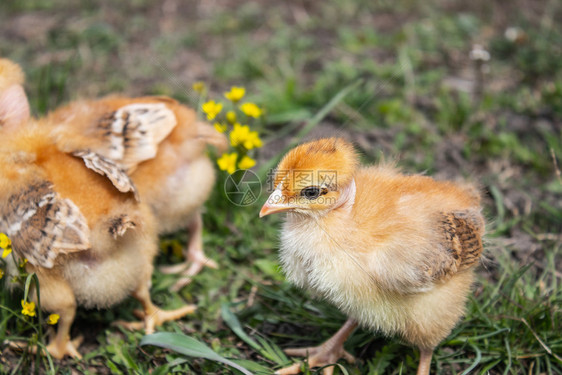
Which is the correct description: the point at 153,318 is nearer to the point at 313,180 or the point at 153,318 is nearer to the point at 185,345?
the point at 185,345

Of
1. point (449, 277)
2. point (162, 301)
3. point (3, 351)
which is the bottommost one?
point (162, 301)

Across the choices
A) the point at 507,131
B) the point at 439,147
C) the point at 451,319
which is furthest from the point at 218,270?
the point at 507,131

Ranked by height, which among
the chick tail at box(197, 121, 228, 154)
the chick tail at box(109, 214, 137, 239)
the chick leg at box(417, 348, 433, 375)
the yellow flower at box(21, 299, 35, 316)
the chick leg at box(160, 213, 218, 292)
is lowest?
the chick leg at box(160, 213, 218, 292)

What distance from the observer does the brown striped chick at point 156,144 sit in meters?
3.02

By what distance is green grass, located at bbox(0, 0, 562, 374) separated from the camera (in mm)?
2934

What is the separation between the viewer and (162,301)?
11.0 feet

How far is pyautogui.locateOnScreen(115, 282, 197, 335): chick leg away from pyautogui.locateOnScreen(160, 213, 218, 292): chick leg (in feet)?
1.06

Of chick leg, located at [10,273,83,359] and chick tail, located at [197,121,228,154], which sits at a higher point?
chick tail, located at [197,121,228,154]

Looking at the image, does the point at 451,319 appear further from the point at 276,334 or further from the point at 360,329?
the point at 276,334

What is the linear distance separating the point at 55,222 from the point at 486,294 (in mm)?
2276

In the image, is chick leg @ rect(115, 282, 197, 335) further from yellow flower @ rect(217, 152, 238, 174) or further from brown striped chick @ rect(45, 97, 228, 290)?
yellow flower @ rect(217, 152, 238, 174)

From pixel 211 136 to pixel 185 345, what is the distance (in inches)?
49.5

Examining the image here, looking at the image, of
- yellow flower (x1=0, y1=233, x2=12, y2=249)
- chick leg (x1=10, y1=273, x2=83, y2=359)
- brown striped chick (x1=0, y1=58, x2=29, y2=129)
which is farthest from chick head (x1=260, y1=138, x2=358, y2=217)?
brown striped chick (x1=0, y1=58, x2=29, y2=129)

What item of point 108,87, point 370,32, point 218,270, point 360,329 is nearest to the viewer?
point 360,329
